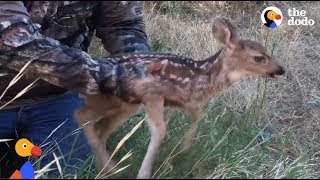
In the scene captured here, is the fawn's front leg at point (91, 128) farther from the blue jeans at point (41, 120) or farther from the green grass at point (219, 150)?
the blue jeans at point (41, 120)

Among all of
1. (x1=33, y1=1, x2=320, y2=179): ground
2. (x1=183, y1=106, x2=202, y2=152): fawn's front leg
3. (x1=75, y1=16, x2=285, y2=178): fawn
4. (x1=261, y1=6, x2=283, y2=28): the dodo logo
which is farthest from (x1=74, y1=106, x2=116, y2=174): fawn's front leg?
(x1=261, y1=6, x2=283, y2=28): the dodo logo

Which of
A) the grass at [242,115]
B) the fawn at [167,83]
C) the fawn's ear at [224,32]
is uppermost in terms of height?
the fawn's ear at [224,32]

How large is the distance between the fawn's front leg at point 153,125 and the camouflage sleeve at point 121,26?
43.7 inches

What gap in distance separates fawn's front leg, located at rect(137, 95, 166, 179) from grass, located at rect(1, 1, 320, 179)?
0.45 ft

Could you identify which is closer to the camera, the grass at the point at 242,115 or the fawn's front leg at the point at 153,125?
the fawn's front leg at the point at 153,125

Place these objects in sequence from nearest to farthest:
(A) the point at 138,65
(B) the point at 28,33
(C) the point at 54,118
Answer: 1. (A) the point at 138,65
2. (B) the point at 28,33
3. (C) the point at 54,118

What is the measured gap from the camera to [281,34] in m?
4.86

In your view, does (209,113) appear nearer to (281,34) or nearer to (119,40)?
(119,40)

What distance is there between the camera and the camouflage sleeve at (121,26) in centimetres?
336

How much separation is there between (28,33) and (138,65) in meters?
0.72

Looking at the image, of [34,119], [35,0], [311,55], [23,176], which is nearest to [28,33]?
[35,0]

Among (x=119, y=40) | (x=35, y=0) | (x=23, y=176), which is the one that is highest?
(x=35, y=0)

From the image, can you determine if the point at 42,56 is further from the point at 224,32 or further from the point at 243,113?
the point at 243,113

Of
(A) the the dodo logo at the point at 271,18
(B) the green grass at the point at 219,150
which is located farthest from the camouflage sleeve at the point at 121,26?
(A) the the dodo logo at the point at 271,18
